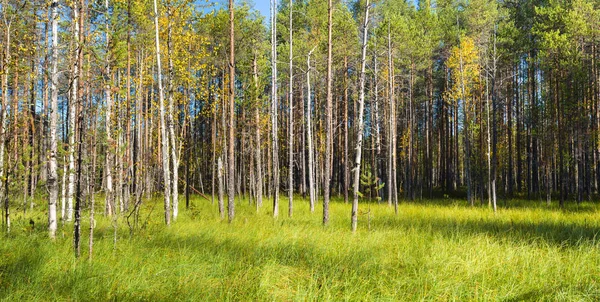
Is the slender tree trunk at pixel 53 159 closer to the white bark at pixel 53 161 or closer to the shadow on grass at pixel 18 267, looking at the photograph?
the white bark at pixel 53 161

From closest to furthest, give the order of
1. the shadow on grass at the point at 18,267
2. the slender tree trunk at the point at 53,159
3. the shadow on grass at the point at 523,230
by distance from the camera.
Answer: the shadow on grass at the point at 18,267 → the slender tree trunk at the point at 53,159 → the shadow on grass at the point at 523,230

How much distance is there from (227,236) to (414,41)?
765 inches

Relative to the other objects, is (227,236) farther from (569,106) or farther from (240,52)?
(569,106)

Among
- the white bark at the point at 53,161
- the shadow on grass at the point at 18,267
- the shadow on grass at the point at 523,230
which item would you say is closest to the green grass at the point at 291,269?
the shadow on grass at the point at 18,267

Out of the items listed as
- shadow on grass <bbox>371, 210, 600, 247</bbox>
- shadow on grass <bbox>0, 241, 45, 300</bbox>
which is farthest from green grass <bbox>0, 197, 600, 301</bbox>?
shadow on grass <bbox>371, 210, 600, 247</bbox>

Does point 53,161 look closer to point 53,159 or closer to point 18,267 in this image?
point 53,159

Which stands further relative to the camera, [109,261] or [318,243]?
[318,243]

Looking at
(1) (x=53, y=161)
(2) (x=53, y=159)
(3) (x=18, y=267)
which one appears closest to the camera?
(3) (x=18, y=267)

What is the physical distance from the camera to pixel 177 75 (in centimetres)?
1413

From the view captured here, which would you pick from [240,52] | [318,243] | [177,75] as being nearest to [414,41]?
[240,52]

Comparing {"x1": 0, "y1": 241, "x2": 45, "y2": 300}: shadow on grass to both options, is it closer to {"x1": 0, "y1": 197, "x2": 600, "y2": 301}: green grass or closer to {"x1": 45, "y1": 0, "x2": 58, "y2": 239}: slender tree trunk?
{"x1": 0, "y1": 197, "x2": 600, "y2": 301}: green grass

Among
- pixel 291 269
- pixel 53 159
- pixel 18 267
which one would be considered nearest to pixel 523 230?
pixel 291 269

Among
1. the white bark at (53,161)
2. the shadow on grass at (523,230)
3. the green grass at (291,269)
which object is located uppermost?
the white bark at (53,161)

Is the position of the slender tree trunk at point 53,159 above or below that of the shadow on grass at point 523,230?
above
